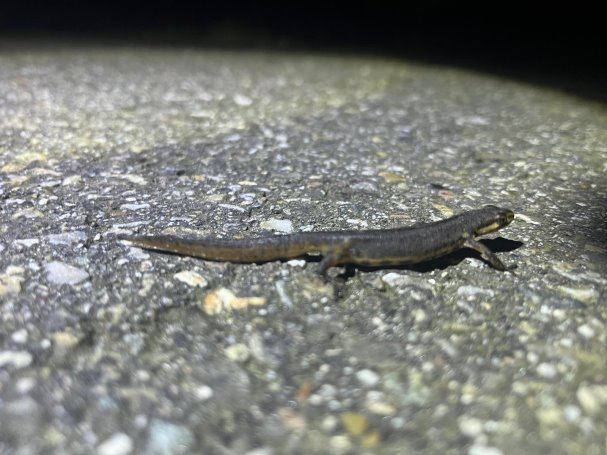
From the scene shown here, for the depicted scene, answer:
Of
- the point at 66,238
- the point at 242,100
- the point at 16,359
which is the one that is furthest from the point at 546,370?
the point at 242,100

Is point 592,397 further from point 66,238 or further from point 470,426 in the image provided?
point 66,238

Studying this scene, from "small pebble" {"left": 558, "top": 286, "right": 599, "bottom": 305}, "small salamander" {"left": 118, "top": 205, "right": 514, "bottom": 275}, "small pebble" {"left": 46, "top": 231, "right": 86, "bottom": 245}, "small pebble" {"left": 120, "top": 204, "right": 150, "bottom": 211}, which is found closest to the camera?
"small pebble" {"left": 558, "top": 286, "right": 599, "bottom": 305}

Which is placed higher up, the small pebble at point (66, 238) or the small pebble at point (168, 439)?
the small pebble at point (66, 238)

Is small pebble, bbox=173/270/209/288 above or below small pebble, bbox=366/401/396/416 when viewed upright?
above

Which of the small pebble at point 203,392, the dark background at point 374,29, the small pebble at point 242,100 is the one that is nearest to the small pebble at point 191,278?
the small pebble at point 203,392

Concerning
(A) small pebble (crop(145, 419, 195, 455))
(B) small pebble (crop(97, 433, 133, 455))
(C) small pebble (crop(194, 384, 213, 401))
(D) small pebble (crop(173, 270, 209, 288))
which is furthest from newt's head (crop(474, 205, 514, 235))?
(B) small pebble (crop(97, 433, 133, 455))

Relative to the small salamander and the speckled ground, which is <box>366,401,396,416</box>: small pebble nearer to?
the speckled ground

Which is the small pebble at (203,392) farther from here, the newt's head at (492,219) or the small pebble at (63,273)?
the newt's head at (492,219)
